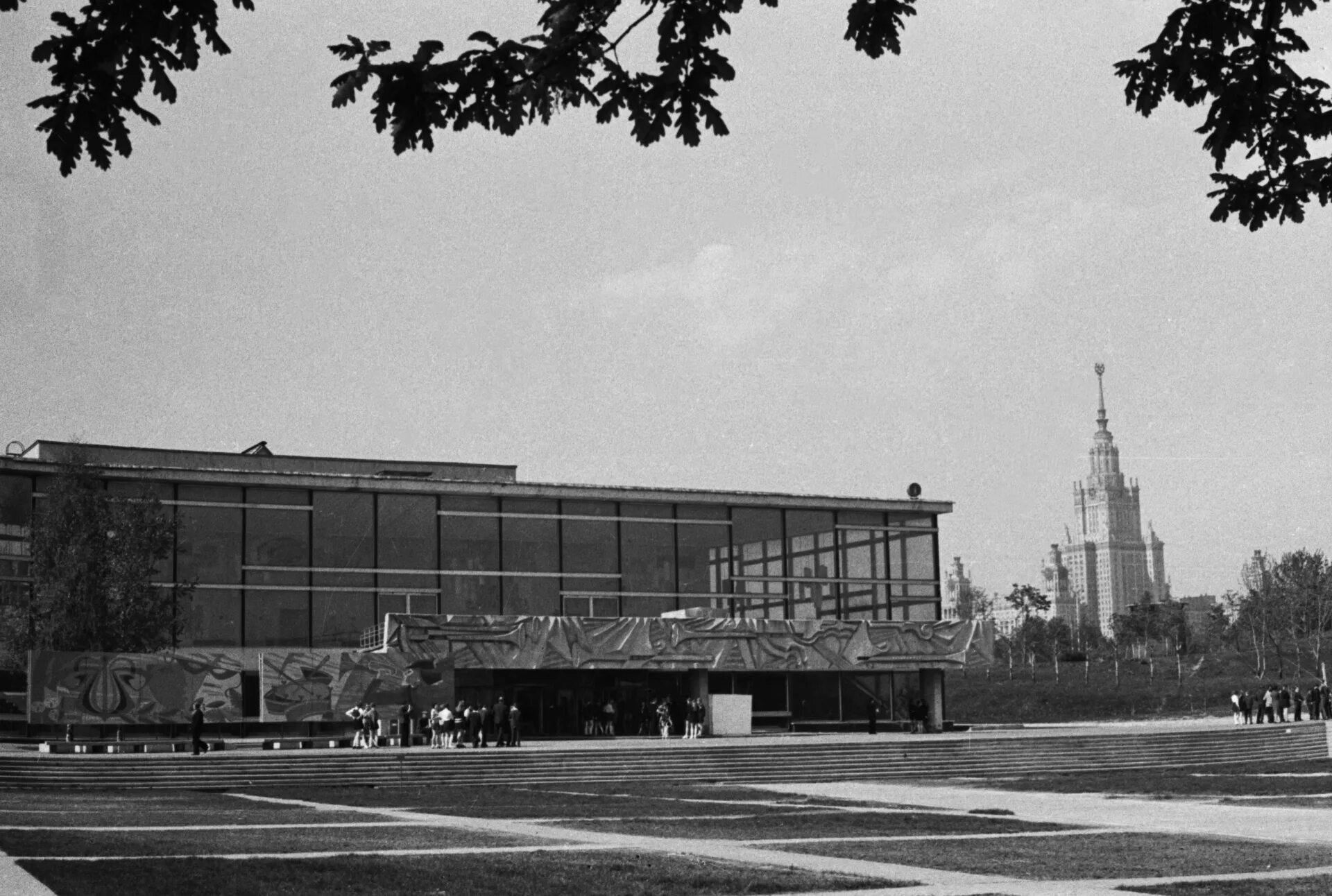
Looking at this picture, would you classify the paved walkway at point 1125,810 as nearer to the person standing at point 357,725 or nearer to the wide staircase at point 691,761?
the wide staircase at point 691,761

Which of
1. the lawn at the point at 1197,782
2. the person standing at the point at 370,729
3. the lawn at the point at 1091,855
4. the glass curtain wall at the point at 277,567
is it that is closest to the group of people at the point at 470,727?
the person standing at the point at 370,729

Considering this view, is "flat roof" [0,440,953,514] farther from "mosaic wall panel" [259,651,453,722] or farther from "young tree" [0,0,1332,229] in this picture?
"young tree" [0,0,1332,229]

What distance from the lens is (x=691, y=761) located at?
41.4 m

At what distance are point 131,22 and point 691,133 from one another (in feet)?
7.96

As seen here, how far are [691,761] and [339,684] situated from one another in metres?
13.1

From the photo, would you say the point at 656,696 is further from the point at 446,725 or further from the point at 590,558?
the point at 446,725

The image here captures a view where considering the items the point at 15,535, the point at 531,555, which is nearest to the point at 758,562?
the point at 531,555

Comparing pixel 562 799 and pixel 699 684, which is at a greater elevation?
pixel 699 684

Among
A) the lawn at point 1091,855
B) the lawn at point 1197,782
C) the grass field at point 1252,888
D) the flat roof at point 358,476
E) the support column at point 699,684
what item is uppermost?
the flat roof at point 358,476

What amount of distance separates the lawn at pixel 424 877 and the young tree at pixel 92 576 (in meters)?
33.8

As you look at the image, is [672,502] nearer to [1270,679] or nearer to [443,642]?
[443,642]

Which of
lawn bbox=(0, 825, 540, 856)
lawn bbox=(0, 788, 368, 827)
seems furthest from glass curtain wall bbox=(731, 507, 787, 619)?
lawn bbox=(0, 825, 540, 856)

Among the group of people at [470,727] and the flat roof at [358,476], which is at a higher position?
the flat roof at [358,476]

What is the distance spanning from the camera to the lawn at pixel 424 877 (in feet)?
45.5
